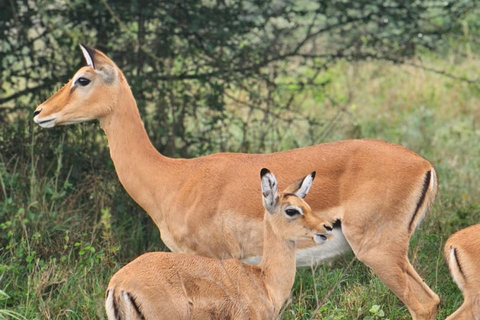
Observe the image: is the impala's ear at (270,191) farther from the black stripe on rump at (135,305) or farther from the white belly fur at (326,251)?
the black stripe on rump at (135,305)

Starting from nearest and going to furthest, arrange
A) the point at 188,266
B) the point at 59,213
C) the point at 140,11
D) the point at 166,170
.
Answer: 1. the point at 188,266
2. the point at 166,170
3. the point at 59,213
4. the point at 140,11

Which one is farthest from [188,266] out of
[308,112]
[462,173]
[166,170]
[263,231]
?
[308,112]

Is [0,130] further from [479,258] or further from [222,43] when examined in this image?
[479,258]

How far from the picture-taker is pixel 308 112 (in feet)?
32.1

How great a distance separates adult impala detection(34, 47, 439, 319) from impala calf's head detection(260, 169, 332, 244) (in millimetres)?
413

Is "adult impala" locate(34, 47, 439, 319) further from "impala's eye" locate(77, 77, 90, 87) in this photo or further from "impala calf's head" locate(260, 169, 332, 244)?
"impala calf's head" locate(260, 169, 332, 244)

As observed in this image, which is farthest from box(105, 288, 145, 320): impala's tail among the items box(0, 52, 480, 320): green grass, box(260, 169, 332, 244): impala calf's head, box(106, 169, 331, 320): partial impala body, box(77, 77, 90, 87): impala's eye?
box(77, 77, 90, 87): impala's eye

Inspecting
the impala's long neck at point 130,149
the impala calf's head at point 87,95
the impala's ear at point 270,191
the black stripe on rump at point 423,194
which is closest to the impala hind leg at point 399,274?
the black stripe on rump at point 423,194

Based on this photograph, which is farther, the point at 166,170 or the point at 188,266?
the point at 166,170

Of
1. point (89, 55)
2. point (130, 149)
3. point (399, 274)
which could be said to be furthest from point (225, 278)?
point (89, 55)

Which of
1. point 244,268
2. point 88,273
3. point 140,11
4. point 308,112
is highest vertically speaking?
point 140,11

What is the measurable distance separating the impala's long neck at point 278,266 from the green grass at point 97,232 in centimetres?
16

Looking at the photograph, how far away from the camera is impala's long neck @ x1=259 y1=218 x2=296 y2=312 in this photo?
15.0ft

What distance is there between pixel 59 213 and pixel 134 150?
41.7 inches
